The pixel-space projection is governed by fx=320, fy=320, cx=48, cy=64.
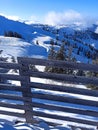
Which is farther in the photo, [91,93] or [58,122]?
[58,122]

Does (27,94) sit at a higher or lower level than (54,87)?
lower

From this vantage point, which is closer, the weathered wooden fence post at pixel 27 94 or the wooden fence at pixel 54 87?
the wooden fence at pixel 54 87

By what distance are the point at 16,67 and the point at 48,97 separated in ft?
3.98

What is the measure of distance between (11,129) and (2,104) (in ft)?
4.11

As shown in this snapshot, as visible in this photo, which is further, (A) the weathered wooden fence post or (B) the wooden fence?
(A) the weathered wooden fence post

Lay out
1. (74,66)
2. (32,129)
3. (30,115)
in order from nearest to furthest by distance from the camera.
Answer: (74,66), (32,129), (30,115)

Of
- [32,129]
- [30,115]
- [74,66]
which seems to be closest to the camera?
[74,66]

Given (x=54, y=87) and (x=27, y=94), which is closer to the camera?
(x=54, y=87)

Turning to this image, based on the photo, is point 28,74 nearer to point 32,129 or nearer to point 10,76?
point 10,76

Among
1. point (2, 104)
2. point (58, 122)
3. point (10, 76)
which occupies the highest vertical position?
point (10, 76)

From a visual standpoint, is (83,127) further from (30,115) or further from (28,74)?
(28,74)

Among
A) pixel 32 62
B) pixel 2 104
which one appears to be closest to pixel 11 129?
pixel 2 104

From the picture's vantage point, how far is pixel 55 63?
27.4ft

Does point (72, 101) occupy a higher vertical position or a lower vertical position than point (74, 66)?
lower
